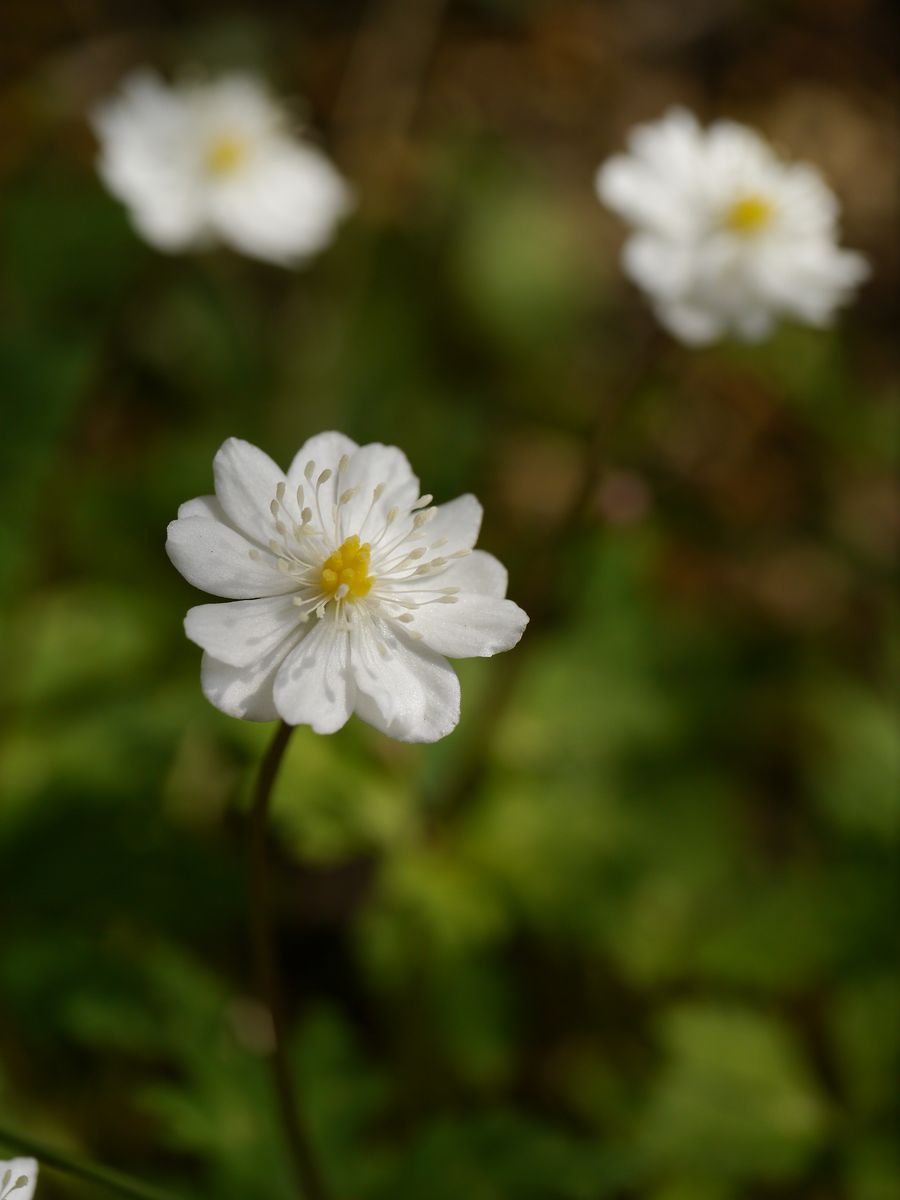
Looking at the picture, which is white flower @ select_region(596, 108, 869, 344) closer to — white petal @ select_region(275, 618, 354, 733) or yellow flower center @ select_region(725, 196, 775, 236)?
yellow flower center @ select_region(725, 196, 775, 236)

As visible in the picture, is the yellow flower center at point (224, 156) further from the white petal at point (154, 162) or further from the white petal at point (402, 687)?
the white petal at point (402, 687)

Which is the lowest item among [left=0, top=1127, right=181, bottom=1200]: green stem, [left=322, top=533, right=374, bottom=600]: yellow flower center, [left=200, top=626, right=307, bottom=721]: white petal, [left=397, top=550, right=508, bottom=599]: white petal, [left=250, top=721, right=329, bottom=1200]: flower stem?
[left=0, top=1127, right=181, bottom=1200]: green stem

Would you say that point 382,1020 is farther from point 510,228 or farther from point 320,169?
point 510,228

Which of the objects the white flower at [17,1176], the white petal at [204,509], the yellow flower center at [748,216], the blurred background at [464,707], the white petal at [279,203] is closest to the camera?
the white flower at [17,1176]

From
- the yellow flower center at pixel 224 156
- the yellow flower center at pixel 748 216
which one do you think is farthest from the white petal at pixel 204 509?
the yellow flower center at pixel 224 156

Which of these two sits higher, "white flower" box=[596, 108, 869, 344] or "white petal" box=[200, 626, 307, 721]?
"white flower" box=[596, 108, 869, 344]

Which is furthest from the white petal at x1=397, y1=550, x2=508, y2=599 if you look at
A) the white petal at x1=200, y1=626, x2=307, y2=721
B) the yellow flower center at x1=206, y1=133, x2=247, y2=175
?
the yellow flower center at x1=206, y1=133, x2=247, y2=175
